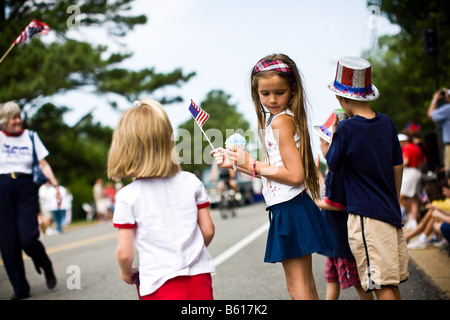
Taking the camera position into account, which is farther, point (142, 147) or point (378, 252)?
Answer: point (378, 252)

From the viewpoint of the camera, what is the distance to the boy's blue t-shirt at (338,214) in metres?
3.50

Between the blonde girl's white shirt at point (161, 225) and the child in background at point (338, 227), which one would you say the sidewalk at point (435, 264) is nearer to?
the child in background at point (338, 227)

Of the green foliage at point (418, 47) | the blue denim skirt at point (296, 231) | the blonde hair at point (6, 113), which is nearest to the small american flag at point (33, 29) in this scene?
the blonde hair at point (6, 113)

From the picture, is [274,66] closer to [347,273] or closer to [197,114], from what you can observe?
[197,114]

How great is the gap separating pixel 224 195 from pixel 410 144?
8614 mm

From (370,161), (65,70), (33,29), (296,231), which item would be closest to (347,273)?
(296,231)

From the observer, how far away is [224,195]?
16656 mm

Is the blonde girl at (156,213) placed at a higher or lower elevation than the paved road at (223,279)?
higher

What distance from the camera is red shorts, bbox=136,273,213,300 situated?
93.5 inches

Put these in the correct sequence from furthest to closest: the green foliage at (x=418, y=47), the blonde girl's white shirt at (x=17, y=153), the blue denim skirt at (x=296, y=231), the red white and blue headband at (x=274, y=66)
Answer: the green foliage at (x=418, y=47) < the blonde girl's white shirt at (x=17, y=153) < the red white and blue headband at (x=274, y=66) < the blue denim skirt at (x=296, y=231)

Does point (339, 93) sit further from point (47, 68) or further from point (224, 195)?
point (47, 68)

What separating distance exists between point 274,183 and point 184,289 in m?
0.81

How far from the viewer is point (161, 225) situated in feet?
7.87
